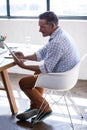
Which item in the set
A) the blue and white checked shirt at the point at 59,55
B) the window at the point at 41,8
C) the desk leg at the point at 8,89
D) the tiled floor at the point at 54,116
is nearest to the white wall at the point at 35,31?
the window at the point at 41,8

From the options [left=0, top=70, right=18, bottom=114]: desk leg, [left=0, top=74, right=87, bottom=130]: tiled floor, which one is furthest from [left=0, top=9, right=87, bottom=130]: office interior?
[left=0, top=70, right=18, bottom=114]: desk leg

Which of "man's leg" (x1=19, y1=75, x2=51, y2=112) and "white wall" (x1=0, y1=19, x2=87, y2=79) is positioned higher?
"white wall" (x1=0, y1=19, x2=87, y2=79)

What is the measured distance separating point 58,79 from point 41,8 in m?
2.47

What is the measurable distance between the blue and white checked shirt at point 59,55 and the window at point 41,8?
202cm

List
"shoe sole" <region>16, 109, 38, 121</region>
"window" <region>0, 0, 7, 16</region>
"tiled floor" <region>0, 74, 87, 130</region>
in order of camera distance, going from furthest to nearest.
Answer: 1. "window" <region>0, 0, 7, 16</region>
2. "shoe sole" <region>16, 109, 38, 121</region>
3. "tiled floor" <region>0, 74, 87, 130</region>

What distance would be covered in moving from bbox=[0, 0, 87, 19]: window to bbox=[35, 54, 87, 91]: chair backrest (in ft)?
7.05

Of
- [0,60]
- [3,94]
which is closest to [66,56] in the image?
[0,60]

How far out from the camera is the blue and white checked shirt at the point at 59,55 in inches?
110

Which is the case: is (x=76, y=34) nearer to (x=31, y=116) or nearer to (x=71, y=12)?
(x=71, y=12)

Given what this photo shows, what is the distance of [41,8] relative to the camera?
5.03m

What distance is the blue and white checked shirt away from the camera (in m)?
2.80

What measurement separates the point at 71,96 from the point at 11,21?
6.10ft

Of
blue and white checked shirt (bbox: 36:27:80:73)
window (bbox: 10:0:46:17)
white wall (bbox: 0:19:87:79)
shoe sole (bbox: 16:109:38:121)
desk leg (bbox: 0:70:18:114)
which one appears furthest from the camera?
window (bbox: 10:0:46:17)

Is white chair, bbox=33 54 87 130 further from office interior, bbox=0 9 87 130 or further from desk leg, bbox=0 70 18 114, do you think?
office interior, bbox=0 9 87 130
